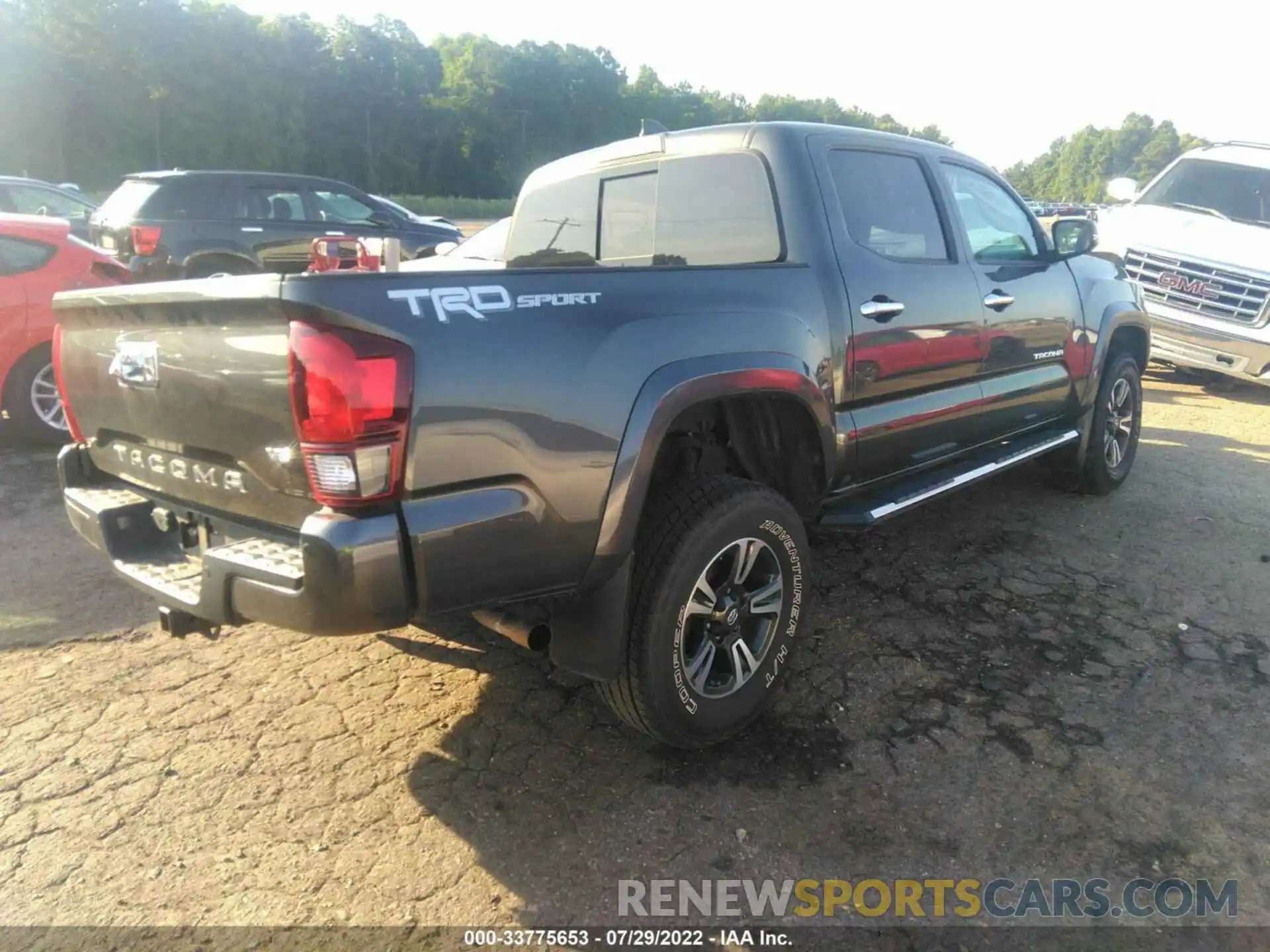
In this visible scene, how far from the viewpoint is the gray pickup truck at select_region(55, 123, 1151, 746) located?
202cm

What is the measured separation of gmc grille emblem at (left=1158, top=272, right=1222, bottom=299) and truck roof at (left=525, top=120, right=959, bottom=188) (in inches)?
215

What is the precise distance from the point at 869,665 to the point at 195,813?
233 cm

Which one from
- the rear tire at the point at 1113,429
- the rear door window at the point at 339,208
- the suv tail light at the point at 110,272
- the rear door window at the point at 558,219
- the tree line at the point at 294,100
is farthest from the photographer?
the tree line at the point at 294,100

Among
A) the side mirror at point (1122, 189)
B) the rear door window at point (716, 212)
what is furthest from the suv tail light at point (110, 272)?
the side mirror at point (1122, 189)

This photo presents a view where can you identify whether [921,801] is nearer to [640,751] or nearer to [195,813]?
[640,751]

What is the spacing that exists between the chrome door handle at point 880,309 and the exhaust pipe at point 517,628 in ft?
5.47

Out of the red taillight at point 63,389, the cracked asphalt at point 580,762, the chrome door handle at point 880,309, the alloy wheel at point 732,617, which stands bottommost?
the cracked asphalt at point 580,762

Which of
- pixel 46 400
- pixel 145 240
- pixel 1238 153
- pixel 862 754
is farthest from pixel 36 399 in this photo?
pixel 1238 153

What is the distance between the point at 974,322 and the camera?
12.6 feet

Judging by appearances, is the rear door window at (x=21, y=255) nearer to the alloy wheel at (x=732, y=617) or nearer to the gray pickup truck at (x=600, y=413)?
the gray pickup truck at (x=600, y=413)

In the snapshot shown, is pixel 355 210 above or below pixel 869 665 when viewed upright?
above

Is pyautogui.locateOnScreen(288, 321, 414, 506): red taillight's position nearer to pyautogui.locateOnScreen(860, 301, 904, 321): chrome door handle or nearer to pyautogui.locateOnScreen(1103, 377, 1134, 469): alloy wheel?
pyautogui.locateOnScreen(860, 301, 904, 321): chrome door handle

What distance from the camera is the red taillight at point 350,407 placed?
1.95 meters

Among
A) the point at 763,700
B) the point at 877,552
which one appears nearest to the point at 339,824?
the point at 763,700
